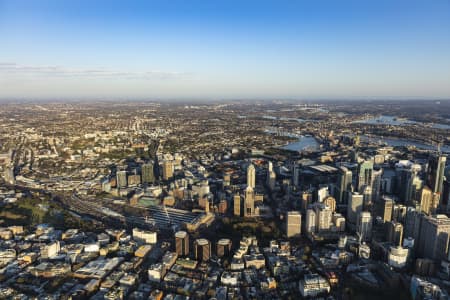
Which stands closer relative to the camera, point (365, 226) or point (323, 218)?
point (365, 226)

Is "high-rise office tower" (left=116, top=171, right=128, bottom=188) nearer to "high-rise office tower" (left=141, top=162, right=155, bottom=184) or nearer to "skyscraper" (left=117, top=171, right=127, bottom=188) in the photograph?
"skyscraper" (left=117, top=171, right=127, bottom=188)

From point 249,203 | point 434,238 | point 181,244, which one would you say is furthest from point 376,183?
point 181,244

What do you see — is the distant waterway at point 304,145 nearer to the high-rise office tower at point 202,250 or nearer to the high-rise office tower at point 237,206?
the high-rise office tower at point 237,206

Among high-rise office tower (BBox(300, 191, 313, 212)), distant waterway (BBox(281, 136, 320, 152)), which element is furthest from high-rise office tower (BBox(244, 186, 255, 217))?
distant waterway (BBox(281, 136, 320, 152))

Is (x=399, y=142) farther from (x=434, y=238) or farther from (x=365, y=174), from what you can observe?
(x=434, y=238)

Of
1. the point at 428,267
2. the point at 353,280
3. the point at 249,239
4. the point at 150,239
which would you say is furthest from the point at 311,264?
the point at 150,239

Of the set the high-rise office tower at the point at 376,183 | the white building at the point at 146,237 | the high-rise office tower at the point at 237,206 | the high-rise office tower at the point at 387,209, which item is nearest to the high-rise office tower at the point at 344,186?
the high-rise office tower at the point at 376,183

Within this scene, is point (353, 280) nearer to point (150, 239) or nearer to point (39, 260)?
point (150, 239)
